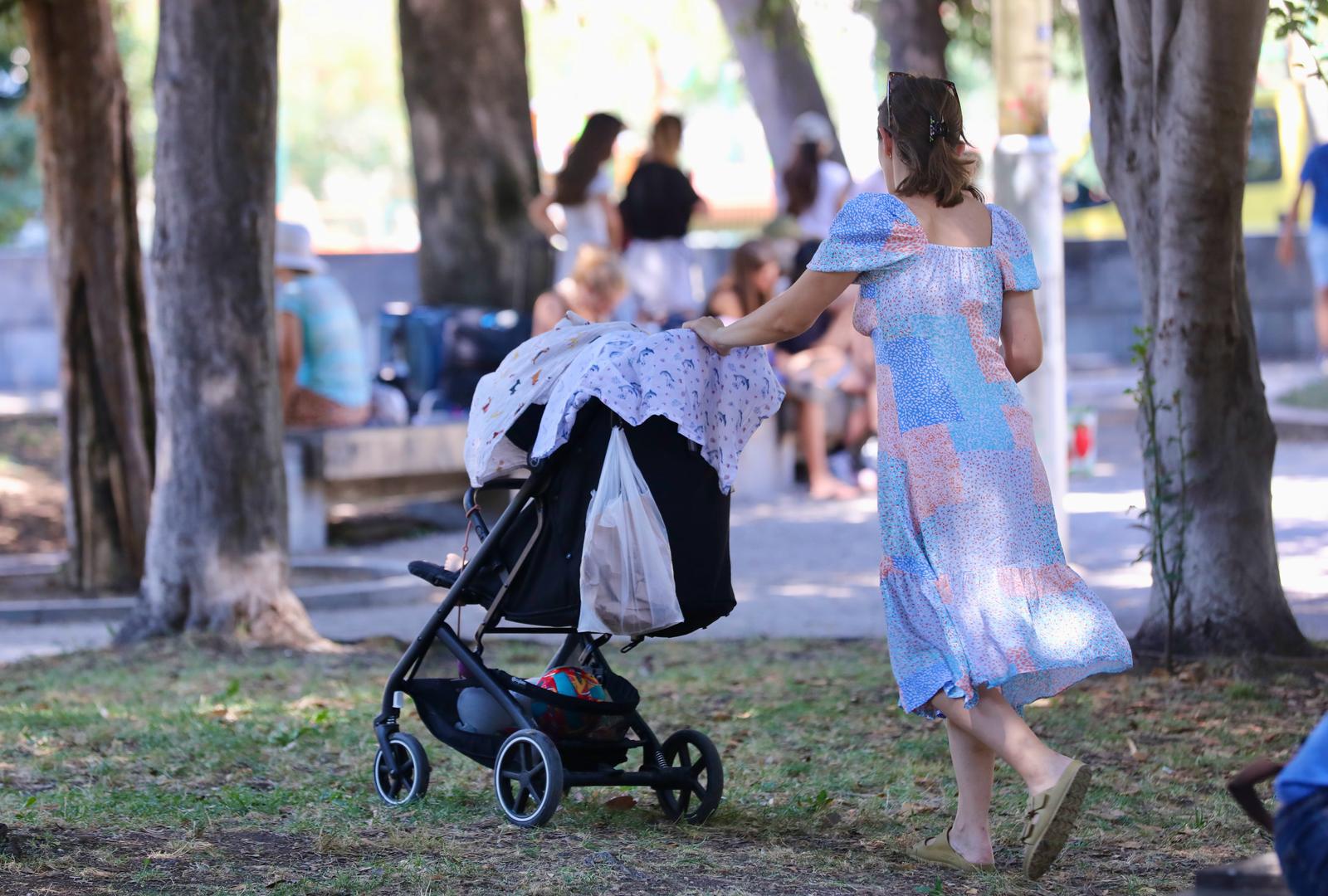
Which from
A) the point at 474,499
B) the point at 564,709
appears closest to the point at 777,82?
the point at 474,499

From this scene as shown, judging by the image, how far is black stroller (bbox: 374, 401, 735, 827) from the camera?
467 centimetres

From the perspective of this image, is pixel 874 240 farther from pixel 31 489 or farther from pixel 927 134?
pixel 31 489

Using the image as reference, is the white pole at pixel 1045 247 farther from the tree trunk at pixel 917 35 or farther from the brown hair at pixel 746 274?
the tree trunk at pixel 917 35

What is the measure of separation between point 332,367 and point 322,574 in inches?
73.1

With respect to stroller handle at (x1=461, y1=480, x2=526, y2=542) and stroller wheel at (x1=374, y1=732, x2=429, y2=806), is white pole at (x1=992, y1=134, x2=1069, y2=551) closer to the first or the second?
stroller handle at (x1=461, y1=480, x2=526, y2=542)

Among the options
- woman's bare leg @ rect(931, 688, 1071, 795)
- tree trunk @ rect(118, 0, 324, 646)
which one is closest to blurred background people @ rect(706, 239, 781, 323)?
tree trunk @ rect(118, 0, 324, 646)

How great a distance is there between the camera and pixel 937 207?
441 centimetres

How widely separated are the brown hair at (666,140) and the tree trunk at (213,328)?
589cm

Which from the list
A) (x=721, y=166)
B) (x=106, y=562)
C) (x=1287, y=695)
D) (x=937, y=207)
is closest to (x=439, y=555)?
(x=106, y=562)

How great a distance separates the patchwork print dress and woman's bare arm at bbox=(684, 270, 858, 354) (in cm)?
4

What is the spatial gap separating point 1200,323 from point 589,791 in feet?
9.04

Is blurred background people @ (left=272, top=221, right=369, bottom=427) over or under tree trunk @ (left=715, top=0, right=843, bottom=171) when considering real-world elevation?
under

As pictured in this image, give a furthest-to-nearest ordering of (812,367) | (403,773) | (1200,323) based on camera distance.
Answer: (812,367)
(1200,323)
(403,773)

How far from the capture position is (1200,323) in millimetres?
6574
